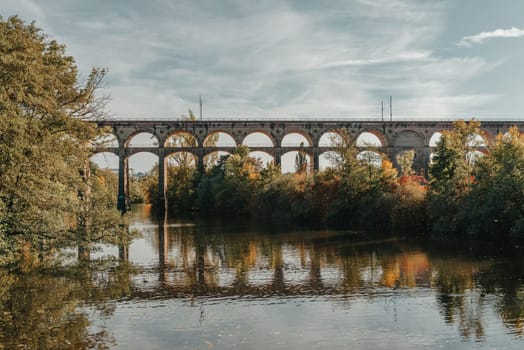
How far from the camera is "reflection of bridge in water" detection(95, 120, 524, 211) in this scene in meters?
62.2

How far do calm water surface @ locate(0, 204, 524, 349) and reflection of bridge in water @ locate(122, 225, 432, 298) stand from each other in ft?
0.19

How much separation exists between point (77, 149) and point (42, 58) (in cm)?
357

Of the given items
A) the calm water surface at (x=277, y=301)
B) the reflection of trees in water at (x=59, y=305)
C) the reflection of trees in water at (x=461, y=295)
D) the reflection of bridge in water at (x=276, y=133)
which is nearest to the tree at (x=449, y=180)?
the calm water surface at (x=277, y=301)

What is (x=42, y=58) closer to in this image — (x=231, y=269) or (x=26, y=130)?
(x=26, y=130)

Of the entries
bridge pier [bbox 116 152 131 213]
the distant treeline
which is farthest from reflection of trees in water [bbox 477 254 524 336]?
bridge pier [bbox 116 152 131 213]

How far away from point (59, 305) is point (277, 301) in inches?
216

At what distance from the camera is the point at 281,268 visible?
2023 cm

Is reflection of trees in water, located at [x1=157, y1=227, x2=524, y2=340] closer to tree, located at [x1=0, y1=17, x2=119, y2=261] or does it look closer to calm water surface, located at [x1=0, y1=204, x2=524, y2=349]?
calm water surface, located at [x1=0, y1=204, x2=524, y2=349]

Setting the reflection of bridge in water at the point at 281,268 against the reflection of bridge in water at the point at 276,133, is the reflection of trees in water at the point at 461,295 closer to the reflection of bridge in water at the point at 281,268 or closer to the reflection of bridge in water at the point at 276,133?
the reflection of bridge in water at the point at 281,268

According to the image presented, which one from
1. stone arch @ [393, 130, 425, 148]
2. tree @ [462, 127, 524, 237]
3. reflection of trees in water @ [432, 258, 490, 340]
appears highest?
stone arch @ [393, 130, 425, 148]

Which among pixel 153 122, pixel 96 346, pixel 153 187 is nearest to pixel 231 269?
pixel 96 346

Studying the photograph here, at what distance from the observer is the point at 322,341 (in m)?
11.1

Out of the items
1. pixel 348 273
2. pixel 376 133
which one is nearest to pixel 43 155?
pixel 348 273

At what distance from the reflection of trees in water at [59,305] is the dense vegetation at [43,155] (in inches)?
40.8
